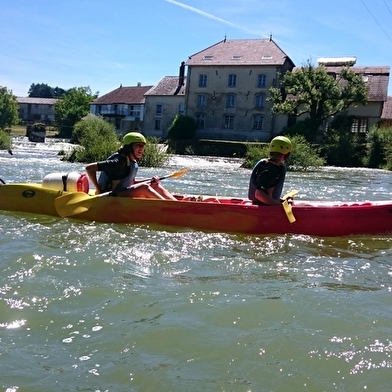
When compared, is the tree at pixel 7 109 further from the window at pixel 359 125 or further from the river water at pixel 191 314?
the river water at pixel 191 314

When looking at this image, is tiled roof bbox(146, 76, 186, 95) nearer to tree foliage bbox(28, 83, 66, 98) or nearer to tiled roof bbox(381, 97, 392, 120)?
tiled roof bbox(381, 97, 392, 120)

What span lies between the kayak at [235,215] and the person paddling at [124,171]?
9.1 inches

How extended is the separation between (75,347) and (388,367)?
1.92 meters

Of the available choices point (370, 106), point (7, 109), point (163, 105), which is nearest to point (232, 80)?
point (163, 105)

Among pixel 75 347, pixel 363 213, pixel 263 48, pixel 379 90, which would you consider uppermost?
pixel 263 48

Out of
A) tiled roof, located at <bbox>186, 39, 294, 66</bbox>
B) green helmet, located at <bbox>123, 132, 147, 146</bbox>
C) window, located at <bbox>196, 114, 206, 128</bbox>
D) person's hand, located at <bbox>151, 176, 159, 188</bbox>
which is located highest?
tiled roof, located at <bbox>186, 39, 294, 66</bbox>

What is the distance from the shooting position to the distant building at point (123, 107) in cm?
5445

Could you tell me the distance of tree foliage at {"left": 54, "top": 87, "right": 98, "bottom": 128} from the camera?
207ft

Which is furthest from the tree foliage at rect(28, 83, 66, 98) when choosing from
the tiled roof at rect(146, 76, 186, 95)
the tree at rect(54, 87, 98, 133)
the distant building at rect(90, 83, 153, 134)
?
the tiled roof at rect(146, 76, 186, 95)

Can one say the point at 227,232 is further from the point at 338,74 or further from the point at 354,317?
the point at 338,74

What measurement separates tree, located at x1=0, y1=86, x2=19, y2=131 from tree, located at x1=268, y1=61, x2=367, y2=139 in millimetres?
38254

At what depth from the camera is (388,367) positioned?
3.24 m

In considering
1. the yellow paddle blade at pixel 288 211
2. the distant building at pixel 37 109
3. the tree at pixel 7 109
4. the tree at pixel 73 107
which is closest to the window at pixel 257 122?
the tree at pixel 73 107

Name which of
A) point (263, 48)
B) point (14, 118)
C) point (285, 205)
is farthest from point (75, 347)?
point (14, 118)
